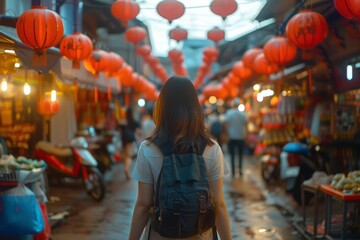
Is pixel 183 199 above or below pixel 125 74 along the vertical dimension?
below

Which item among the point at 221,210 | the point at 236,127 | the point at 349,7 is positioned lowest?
the point at 221,210

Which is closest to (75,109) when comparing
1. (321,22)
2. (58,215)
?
(58,215)

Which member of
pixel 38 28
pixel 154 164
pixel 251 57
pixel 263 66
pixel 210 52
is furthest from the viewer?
pixel 210 52

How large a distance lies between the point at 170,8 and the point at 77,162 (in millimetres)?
5085

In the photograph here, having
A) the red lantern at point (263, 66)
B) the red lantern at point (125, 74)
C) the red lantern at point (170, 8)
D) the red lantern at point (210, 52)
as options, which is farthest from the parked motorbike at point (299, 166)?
the red lantern at point (210, 52)

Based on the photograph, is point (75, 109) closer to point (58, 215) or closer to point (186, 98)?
point (58, 215)

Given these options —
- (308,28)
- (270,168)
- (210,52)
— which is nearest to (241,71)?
(210,52)

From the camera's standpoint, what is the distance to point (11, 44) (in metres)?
7.70

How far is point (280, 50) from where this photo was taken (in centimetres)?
1019

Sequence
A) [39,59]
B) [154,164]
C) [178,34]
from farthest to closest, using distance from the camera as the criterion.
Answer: [178,34]
[39,59]
[154,164]

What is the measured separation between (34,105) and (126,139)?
383 cm

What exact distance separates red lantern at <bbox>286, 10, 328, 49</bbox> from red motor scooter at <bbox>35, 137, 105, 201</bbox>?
588 cm

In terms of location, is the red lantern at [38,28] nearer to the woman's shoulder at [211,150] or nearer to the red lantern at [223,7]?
the red lantern at [223,7]

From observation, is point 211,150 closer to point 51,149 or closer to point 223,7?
point 223,7
